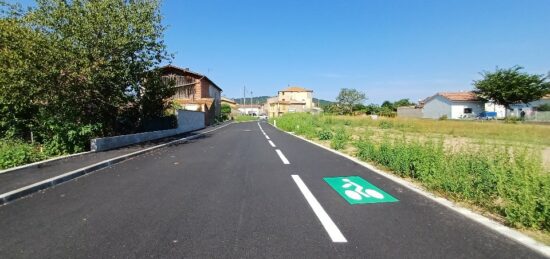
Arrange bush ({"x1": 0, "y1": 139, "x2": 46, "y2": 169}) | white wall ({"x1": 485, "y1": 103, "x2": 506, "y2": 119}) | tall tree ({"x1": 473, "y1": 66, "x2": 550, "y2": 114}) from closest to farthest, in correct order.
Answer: bush ({"x1": 0, "y1": 139, "x2": 46, "y2": 169}) → tall tree ({"x1": 473, "y1": 66, "x2": 550, "y2": 114}) → white wall ({"x1": 485, "y1": 103, "x2": 506, "y2": 119})

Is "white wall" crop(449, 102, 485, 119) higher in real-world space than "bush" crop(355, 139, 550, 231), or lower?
higher

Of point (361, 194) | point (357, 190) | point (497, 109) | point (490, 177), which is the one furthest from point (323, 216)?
point (497, 109)

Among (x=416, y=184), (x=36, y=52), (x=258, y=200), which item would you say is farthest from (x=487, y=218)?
(x=36, y=52)

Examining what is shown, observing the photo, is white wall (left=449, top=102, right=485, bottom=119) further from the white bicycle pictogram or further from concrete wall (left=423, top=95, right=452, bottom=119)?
the white bicycle pictogram

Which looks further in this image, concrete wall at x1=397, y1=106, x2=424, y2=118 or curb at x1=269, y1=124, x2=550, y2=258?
concrete wall at x1=397, y1=106, x2=424, y2=118

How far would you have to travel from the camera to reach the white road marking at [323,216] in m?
4.10

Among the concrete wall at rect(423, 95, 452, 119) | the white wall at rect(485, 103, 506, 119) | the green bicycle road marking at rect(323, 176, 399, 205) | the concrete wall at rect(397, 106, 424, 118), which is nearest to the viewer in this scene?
the green bicycle road marking at rect(323, 176, 399, 205)

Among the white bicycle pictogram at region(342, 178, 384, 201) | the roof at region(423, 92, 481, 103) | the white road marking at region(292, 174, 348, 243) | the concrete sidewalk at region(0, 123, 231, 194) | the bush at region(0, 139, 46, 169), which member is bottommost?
the white bicycle pictogram at region(342, 178, 384, 201)

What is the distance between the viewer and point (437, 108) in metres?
66.1

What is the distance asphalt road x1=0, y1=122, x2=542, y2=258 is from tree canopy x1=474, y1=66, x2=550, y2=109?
173 ft

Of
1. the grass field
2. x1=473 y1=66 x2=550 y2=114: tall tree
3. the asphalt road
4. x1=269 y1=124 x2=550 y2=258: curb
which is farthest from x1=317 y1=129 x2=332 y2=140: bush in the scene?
x1=473 y1=66 x2=550 y2=114: tall tree

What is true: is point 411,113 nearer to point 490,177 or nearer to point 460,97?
point 460,97

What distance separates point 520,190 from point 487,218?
58cm

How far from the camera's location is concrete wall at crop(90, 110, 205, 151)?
13578mm
